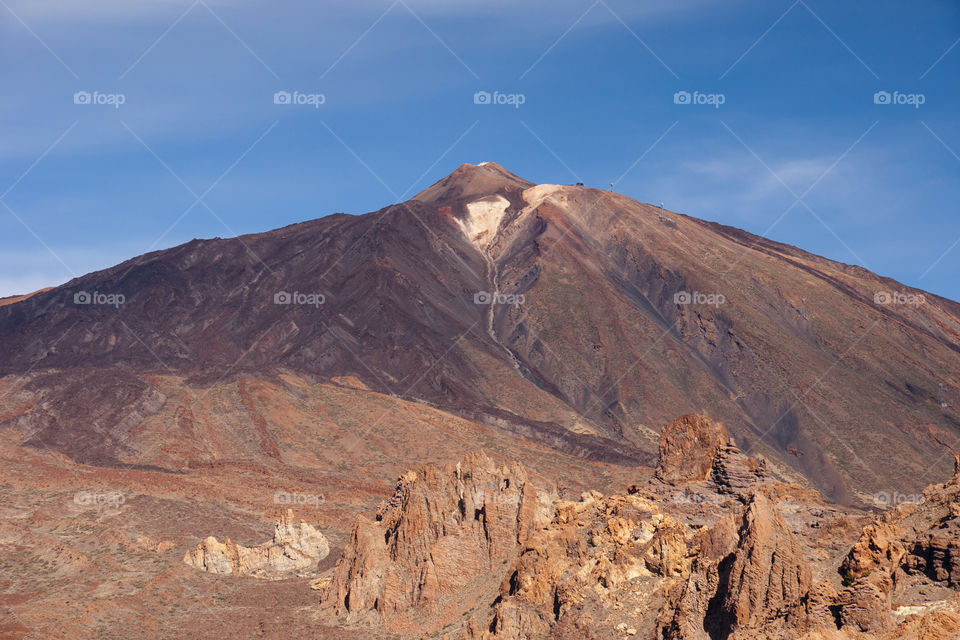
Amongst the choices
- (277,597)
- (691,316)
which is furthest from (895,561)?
(691,316)

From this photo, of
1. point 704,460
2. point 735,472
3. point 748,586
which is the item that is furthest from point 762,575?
point 704,460

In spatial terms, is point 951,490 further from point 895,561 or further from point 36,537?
point 36,537

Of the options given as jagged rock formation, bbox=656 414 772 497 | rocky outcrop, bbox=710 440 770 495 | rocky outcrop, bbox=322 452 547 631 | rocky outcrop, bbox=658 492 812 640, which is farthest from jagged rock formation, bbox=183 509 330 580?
rocky outcrop, bbox=658 492 812 640

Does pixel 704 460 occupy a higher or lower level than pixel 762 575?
higher

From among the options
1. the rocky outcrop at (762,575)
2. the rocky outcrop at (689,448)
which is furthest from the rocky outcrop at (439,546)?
the rocky outcrop at (762,575)

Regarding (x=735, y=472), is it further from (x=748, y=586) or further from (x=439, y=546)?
(x=439, y=546)

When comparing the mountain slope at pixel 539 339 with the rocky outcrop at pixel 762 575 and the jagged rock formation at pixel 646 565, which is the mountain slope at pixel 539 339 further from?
the rocky outcrop at pixel 762 575

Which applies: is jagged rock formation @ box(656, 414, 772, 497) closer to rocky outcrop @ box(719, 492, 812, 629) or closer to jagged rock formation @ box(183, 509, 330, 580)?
rocky outcrop @ box(719, 492, 812, 629)
